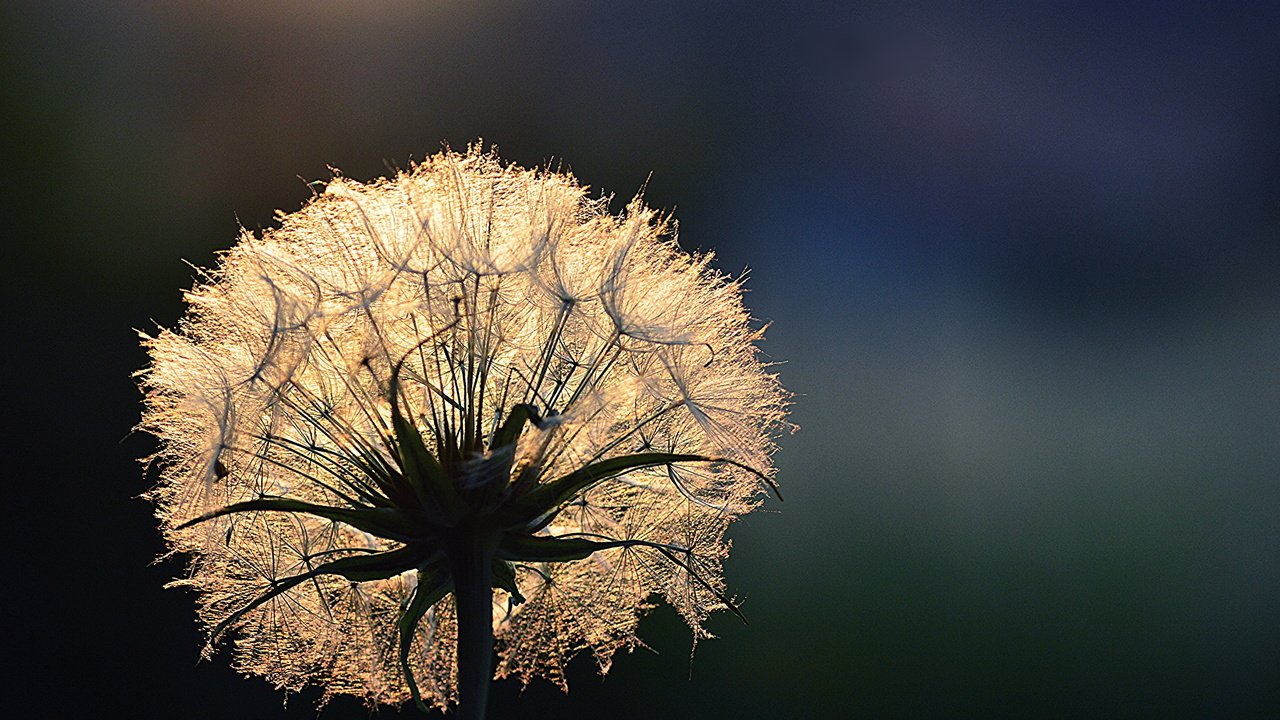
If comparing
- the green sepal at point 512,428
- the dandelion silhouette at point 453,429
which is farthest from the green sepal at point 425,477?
the green sepal at point 512,428

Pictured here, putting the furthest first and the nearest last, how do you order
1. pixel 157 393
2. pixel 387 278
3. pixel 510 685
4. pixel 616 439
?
1. pixel 510 685
2. pixel 157 393
3. pixel 616 439
4. pixel 387 278

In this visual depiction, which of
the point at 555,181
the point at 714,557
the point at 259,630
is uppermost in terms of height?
the point at 555,181

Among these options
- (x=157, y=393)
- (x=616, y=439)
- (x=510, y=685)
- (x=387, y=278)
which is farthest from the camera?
(x=510, y=685)

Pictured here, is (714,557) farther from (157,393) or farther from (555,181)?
(157,393)

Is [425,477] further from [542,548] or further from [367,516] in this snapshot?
[542,548]

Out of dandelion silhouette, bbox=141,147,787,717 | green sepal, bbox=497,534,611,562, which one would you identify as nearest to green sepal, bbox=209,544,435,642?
dandelion silhouette, bbox=141,147,787,717

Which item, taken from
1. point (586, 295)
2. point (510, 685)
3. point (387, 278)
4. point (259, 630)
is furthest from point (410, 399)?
point (510, 685)

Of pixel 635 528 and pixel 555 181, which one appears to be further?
pixel 635 528

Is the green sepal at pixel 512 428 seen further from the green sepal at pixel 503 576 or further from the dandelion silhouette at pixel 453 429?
the green sepal at pixel 503 576

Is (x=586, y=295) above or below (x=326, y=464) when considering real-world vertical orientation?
above
